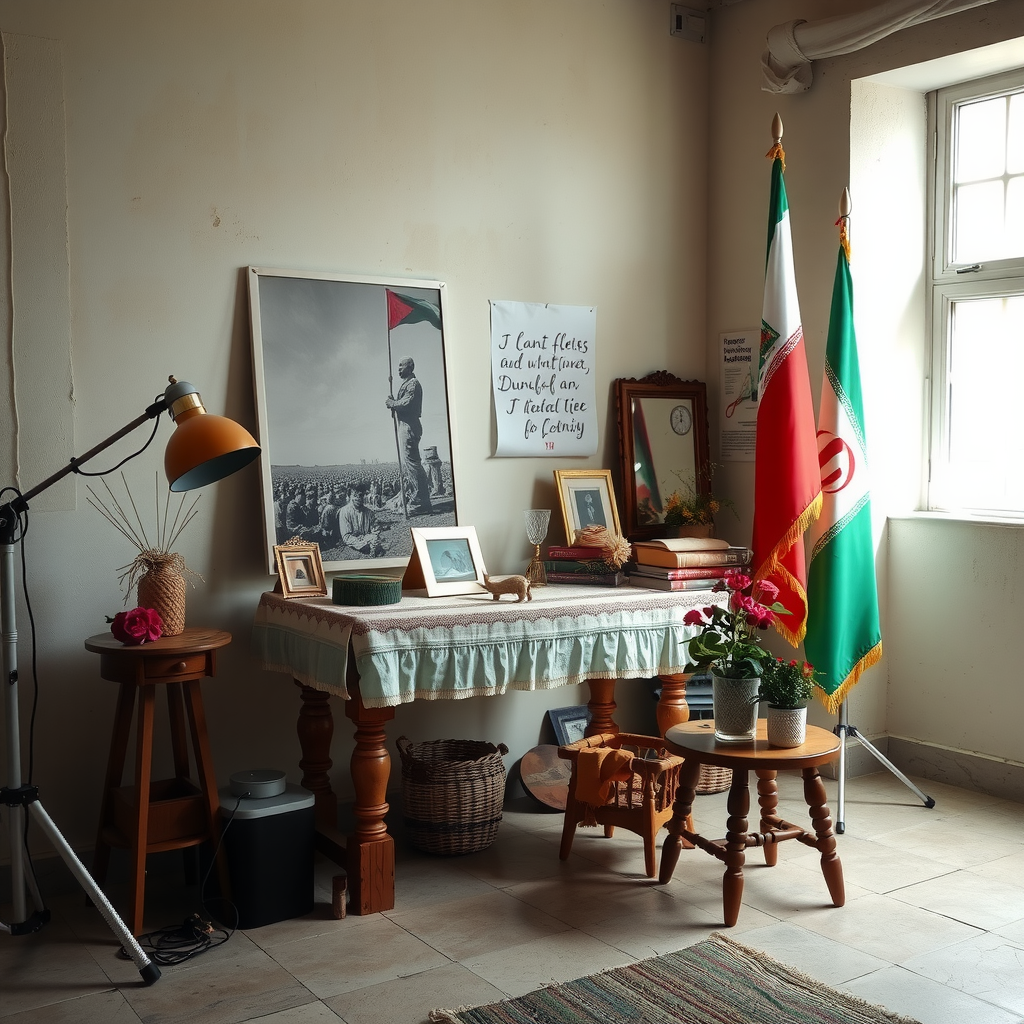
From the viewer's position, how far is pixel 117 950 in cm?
292

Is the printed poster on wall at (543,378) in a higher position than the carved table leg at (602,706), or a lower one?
higher

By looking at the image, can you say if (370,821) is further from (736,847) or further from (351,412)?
(351,412)

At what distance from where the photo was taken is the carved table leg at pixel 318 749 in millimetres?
3584

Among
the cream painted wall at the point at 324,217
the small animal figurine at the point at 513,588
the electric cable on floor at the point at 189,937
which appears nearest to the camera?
the electric cable on floor at the point at 189,937

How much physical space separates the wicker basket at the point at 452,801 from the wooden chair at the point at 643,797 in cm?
25

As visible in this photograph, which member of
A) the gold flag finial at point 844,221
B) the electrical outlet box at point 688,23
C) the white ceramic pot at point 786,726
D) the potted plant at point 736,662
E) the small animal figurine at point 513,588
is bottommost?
the white ceramic pot at point 786,726

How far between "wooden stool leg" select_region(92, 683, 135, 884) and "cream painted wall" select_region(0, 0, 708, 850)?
17cm

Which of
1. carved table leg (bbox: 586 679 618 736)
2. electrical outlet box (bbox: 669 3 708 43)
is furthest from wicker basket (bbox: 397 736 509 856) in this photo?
electrical outlet box (bbox: 669 3 708 43)

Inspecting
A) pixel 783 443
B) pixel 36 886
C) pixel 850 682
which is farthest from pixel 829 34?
pixel 36 886

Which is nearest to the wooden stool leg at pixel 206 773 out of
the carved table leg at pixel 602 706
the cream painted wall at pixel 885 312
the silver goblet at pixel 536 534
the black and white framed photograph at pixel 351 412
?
the black and white framed photograph at pixel 351 412

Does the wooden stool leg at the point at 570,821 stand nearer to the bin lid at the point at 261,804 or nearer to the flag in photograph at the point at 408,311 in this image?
the bin lid at the point at 261,804

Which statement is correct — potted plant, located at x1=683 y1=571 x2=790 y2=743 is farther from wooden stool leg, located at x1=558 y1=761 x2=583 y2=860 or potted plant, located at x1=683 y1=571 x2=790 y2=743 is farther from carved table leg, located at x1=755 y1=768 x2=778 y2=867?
wooden stool leg, located at x1=558 y1=761 x2=583 y2=860

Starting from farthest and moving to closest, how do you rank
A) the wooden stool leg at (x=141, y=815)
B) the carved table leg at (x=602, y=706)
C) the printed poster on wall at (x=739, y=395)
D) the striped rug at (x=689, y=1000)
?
1. the printed poster on wall at (x=739, y=395)
2. the carved table leg at (x=602, y=706)
3. the wooden stool leg at (x=141, y=815)
4. the striped rug at (x=689, y=1000)

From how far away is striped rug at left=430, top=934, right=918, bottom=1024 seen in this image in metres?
2.51
